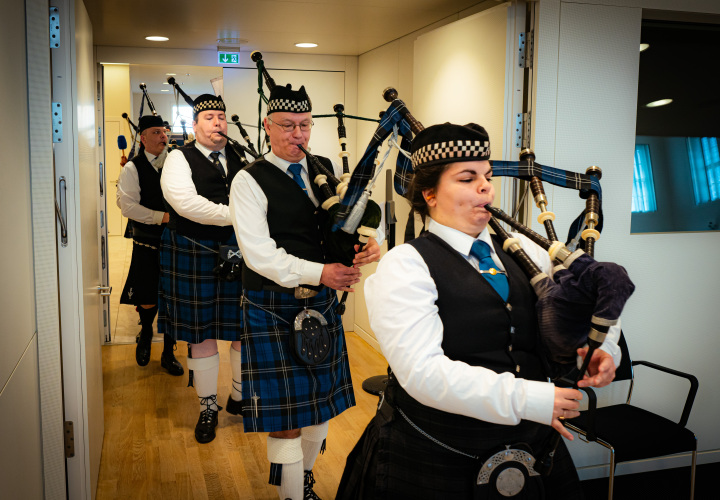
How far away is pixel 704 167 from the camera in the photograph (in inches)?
118

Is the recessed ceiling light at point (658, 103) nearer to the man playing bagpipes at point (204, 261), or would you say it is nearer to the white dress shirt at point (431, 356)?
the white dress shirt at point (431, 356)

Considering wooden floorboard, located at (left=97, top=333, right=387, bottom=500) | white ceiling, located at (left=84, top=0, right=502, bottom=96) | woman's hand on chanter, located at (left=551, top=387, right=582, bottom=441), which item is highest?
white ceiling, located at (left=84, top=0, right=502, bottom=96)

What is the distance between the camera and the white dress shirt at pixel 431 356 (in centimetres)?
131

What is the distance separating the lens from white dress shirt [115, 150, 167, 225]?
4070 millimetres

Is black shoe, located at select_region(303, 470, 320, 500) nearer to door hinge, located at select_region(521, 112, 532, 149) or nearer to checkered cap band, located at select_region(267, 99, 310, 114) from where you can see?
checkered cap band, located at select_region(267, 99, 310, 114)

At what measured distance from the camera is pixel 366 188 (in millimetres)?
2043

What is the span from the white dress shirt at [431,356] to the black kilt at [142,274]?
3057mm

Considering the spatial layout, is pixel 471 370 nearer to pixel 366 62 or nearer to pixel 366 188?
pixel 366 188

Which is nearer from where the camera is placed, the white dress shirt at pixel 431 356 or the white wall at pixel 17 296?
the white dress shirt at pixel 431 356

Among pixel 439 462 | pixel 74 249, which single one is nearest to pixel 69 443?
pixel 74 249

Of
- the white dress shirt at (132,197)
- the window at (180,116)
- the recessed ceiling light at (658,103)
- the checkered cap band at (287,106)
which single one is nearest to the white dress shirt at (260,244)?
the checkered cap band at (287,106)

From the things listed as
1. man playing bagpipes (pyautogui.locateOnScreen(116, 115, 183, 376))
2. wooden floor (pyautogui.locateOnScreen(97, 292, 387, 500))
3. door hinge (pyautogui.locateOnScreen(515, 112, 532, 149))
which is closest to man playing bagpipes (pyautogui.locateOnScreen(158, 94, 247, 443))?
wooden floor (pyautogui.locateOnScreen(97, 292, 387, 500))

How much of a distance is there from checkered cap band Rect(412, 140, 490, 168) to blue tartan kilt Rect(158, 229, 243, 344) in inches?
79.7

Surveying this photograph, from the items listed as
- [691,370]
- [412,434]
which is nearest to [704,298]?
[691,370]
